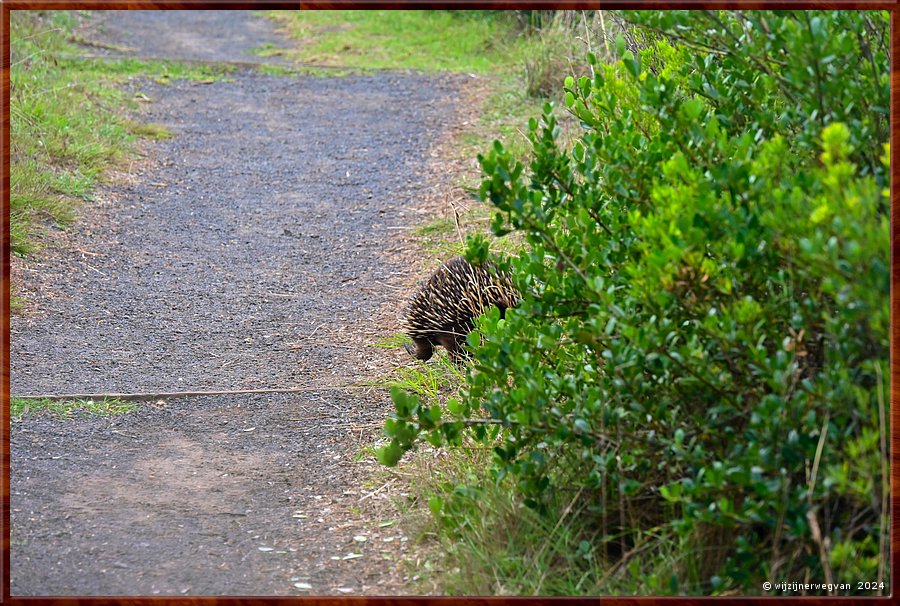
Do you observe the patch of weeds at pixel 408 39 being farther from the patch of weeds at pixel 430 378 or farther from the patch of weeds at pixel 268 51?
the patch of weeds at pixel 430 378

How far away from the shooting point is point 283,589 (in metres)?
3.43

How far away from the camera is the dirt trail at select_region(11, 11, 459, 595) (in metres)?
3.71

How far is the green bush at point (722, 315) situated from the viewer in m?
2.55

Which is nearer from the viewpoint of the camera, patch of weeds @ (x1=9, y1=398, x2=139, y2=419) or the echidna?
patch of weeds @ (x1=9, y1=398, x2=139, y2=419)

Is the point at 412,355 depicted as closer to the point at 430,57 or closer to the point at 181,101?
the point at 181,101

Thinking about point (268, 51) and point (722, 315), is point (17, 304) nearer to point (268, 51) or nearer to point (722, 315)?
point (722, 315)

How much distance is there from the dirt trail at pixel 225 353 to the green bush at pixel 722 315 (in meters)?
0.96

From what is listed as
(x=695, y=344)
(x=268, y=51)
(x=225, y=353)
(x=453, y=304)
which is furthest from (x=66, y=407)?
(x=268, y=51)

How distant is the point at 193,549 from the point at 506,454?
1.28 m

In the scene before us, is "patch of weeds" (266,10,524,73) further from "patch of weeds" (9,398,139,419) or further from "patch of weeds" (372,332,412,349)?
"patch of weeds" (9,398,139,419)

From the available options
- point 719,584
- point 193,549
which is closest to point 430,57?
point 193,549

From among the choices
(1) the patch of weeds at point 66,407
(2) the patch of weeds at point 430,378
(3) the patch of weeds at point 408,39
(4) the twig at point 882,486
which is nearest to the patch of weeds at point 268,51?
(3) the patch of weeds at point 408,39

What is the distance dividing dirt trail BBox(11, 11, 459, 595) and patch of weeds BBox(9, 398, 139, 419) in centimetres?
9

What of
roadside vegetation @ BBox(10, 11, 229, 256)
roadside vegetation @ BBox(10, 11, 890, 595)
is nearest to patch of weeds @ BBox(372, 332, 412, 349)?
roadside vegetation @ BBox(10, 11, 890, 595)
